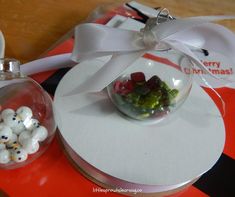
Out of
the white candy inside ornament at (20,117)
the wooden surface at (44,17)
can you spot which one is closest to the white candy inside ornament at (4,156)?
the white candy inside ornament at (20,117)

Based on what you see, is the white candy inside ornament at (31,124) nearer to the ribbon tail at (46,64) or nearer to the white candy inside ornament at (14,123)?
the white candy inside ornament at (14,123)

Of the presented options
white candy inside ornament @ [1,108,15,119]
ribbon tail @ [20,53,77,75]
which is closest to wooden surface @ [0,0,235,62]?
ribbon tail @ [20,53,77,75]

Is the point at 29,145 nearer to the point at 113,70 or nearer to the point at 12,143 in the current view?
the point at 12,143

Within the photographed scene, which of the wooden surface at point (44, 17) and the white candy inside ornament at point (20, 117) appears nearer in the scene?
the white candy inside ornament at point (20, 117)

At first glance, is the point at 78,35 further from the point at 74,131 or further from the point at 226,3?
the point at 226,3

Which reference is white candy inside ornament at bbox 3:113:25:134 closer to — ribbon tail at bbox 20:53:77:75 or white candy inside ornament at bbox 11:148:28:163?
white candy inside ornament at bbox 11:148:28:163

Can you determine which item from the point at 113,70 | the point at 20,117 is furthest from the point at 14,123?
the point at 113,70

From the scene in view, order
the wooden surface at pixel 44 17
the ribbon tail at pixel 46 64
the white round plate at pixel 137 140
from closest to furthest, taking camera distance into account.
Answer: the white round plate at pixel 137 140 < the ribbon tail at pixel 46 64 < the wooden surface at pixel 44 17
